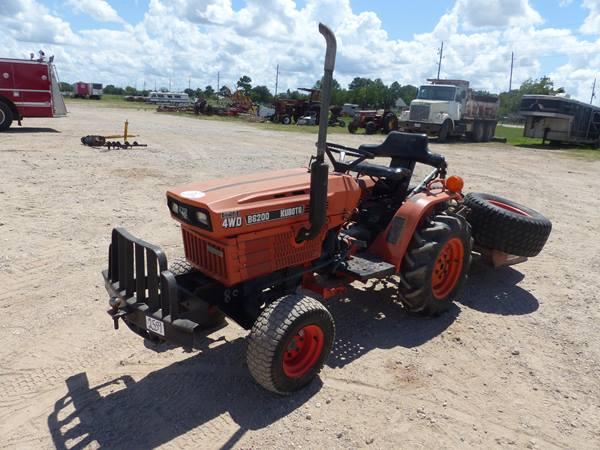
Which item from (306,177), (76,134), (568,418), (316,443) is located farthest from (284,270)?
(76,134)

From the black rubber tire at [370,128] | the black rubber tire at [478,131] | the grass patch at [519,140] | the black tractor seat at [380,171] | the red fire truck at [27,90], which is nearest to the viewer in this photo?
the black tractor seat at [380,171]

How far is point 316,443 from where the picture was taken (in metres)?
2.98

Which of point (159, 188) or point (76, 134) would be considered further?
point (76, 134)

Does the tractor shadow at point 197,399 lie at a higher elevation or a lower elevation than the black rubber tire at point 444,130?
lower

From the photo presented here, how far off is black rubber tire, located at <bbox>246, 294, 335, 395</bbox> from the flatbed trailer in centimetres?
2335

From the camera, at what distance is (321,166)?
123 inches

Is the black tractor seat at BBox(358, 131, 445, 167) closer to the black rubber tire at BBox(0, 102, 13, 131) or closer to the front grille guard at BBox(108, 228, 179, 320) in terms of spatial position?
the front grille guard at BBox(108, 228, 179, 320)

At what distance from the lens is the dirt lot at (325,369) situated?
3064 millimetres

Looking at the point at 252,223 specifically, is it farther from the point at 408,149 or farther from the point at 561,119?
the point at 561,119

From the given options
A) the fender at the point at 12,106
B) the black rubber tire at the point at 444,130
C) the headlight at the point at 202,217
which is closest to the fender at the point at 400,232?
the headlight at the point at 202,217

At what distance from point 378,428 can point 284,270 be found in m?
1.25

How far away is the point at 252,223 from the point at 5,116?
53.4ft

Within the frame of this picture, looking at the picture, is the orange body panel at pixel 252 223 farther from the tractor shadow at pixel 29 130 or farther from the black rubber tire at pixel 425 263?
the tractor shadow at pixel 29 130

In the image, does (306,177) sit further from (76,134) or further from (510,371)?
(76,134)
